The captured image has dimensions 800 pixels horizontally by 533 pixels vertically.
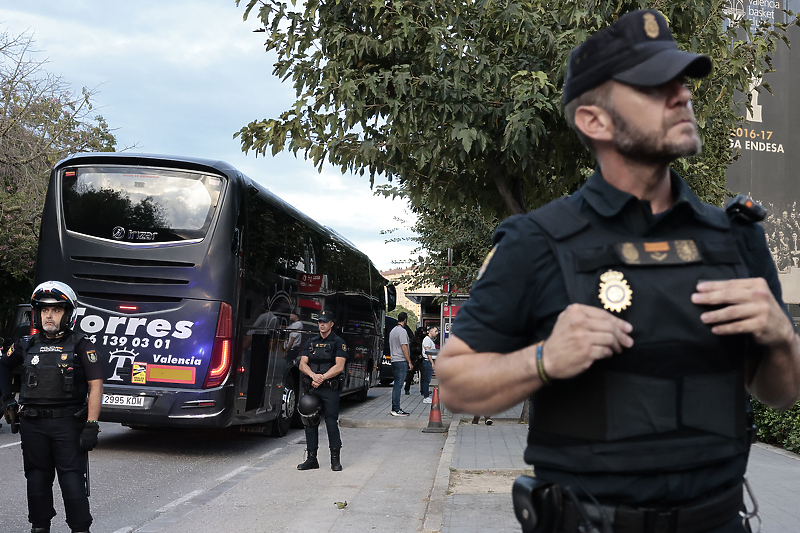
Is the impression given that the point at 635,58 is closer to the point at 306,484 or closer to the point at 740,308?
the point at 740,308

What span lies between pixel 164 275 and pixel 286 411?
12.0ft

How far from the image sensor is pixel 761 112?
31109mm

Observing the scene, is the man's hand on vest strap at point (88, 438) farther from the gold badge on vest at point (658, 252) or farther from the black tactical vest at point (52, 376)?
the gold badge on vest at point (658, 252)

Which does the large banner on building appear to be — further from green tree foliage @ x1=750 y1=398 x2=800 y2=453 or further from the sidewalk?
the sidewalk

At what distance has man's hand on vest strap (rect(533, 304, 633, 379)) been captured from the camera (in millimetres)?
1462

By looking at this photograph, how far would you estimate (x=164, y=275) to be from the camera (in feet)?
31.6

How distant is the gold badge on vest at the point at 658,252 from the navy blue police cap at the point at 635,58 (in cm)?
33

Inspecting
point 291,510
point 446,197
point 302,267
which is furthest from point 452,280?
point 291,510

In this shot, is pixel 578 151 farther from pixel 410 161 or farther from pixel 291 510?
pixel 291 510

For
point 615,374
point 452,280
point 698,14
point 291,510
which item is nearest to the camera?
point 615,374

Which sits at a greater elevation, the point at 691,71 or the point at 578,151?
the point at 578,151

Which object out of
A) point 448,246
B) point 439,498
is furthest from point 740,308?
point 448,246

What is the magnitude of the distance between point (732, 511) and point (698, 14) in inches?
230

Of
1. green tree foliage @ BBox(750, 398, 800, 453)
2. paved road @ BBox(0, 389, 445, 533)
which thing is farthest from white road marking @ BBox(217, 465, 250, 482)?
green tree foliage @ BBox(750, 398, 800, 453)
